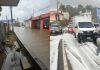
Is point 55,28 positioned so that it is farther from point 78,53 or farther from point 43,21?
point 43,21

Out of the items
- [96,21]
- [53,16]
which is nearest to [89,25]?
[96,21]

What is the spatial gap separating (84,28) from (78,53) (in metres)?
0.32

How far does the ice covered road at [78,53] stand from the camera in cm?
240

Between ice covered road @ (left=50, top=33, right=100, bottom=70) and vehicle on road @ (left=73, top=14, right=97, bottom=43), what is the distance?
7 cm

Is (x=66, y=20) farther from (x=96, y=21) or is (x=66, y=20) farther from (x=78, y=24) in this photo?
(x=96, y=21)

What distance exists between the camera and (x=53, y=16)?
247 centimetres

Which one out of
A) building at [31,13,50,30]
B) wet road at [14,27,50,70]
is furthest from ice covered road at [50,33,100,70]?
wet road at [14,27,50,70]

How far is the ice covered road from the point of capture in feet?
7.88

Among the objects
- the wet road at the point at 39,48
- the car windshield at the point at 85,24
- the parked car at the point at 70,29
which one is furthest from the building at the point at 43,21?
the wet road at the point at 39,48

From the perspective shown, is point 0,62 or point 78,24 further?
point 0,62

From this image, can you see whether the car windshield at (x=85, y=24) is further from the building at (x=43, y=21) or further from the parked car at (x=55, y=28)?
the building at (x=43, y=21)

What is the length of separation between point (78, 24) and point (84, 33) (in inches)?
5.2

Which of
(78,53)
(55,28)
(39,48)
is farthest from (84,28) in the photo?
(39,48)

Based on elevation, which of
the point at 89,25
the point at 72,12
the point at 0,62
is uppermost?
the point at 72,12
